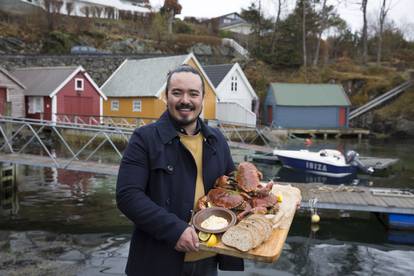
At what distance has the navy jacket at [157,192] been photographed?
248 centimetres

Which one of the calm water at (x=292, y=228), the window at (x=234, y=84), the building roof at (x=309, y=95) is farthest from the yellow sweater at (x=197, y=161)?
the building roof at (x=309, y=95)

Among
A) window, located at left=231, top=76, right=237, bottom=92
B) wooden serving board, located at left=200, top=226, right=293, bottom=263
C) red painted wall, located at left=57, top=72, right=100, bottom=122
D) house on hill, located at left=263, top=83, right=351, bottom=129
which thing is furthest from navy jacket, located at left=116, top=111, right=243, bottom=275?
house on hill, located at left=263, top=83, right=351, bottom=129

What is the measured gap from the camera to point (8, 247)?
26.7 ft

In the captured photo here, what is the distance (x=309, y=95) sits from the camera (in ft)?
126

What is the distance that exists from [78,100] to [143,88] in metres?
4.65

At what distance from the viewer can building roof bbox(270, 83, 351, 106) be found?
123 ft

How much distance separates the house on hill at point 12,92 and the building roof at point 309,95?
2104 cm

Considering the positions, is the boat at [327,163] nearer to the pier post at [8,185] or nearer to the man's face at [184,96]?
the pier post at [8,185]

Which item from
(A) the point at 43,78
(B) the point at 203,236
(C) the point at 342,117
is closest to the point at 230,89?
(C) the point at 342,117

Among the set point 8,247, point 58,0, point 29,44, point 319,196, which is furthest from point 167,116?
point 58,0

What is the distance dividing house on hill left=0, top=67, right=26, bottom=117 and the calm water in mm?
11774

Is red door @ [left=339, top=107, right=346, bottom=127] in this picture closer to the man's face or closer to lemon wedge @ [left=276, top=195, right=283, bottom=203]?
lemon wedge @ [left=276, top=195, right=283, bottom=203]

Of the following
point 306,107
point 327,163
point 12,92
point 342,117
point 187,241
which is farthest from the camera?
point 342,117

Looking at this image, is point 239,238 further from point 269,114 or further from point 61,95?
point 269,114
